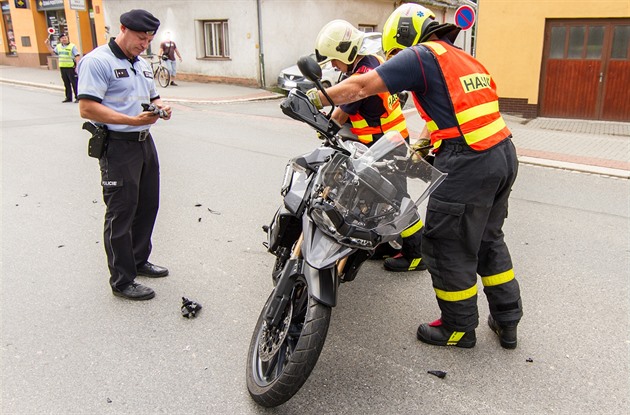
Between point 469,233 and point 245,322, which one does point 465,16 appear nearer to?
point 469,233

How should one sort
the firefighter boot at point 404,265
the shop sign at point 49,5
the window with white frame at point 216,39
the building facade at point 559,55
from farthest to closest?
the shop sign at point 49,5 < the window with white frame at point 216,39 < the building facade at point 559,55 < the firefighter boot at point 404,265

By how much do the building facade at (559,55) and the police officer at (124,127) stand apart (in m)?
10.5

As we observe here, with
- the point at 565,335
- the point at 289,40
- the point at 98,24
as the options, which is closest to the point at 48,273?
the point at 565,335

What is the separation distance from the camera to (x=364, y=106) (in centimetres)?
402

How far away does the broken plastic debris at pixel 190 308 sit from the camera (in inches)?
139

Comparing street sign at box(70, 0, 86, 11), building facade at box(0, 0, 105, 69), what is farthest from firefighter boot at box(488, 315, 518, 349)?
building facade at box(0, 0, 105, 69)

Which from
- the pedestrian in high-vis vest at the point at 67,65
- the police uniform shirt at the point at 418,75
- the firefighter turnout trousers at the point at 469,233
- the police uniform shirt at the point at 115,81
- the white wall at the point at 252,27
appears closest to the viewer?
the police uniform shirt at the point at 418,75

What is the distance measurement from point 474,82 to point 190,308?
86.2 inches

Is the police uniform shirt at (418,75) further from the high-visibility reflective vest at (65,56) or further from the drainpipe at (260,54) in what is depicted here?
the drainpipe at (260,54)

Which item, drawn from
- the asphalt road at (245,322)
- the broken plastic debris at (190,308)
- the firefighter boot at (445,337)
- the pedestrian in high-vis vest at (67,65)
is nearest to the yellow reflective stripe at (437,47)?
the firefighter boot at (445,337)

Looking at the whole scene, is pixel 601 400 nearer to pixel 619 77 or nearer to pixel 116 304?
pixel 116 304

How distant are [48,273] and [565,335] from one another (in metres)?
3.60

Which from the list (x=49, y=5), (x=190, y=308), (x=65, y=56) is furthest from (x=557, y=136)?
(x=49, y=5)

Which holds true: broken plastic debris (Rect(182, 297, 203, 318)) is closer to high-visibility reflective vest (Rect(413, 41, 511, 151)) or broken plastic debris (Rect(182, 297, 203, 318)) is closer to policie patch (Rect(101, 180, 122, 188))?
policie patch (Rect(101, 180, 122, 188))
